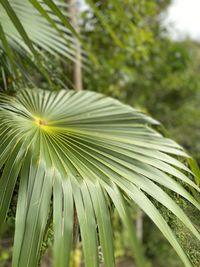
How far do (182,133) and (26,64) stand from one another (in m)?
3.24

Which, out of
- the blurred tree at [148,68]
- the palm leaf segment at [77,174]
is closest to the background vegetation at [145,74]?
the blurred tree at [148,68]

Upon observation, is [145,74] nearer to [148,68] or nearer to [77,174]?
[148,68]

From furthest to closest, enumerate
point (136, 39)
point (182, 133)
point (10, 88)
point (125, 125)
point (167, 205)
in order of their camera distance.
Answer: point (182, 133)
point (136, 39)
point (10, 88)
point (125, 125)
point (167, 205)

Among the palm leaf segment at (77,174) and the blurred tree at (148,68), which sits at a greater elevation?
the blurred tree at (148,68)

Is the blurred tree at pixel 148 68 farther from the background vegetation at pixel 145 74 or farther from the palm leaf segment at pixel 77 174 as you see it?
the palm leaf segment at pixel 77 174

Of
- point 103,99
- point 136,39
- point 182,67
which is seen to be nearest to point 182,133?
point 182,67

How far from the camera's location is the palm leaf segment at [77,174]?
0.48 metres

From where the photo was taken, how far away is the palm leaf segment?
0.48 meters

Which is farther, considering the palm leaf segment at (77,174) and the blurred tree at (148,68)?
the blurred tree at (148,68)

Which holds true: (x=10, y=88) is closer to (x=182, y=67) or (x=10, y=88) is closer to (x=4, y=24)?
(x=4, y=24)

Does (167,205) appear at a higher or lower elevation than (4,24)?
lower

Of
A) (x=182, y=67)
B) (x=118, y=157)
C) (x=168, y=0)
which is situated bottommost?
(x=118, y=157)

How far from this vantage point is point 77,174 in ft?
1.97

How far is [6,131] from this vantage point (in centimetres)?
69
